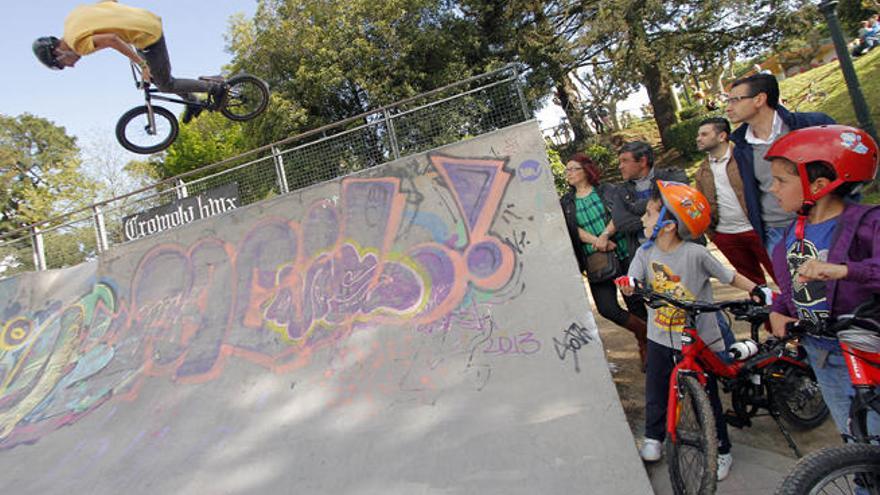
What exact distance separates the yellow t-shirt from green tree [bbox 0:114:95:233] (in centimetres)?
3156

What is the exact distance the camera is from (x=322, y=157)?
7.48 meters

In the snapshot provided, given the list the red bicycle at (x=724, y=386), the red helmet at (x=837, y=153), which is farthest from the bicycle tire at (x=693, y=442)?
the red helmet at (x=837, y=153)

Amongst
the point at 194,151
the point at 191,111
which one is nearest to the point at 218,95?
the point at 191,111

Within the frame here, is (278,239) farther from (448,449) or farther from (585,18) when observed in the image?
(585,18)

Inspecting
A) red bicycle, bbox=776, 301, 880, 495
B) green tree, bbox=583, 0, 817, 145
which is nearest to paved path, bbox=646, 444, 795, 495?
red bicycle, bbox=776, 301, 880, 495

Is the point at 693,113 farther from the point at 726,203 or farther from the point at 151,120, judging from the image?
the point at 151,120

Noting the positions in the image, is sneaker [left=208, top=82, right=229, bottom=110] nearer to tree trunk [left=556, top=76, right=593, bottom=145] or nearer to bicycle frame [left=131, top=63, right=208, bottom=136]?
bicycle frame [left=131, top=63, right=208, bottom=136]

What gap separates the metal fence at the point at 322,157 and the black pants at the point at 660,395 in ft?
12.0

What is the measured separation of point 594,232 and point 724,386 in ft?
5.31

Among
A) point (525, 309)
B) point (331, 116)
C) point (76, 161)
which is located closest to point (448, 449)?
point (525, 309)

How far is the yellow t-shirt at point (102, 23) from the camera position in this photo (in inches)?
187

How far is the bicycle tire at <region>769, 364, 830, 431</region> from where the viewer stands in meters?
3.09

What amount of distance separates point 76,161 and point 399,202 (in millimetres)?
34728

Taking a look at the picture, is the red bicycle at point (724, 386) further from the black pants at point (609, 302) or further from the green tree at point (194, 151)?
the green tree at point (194, 151)
